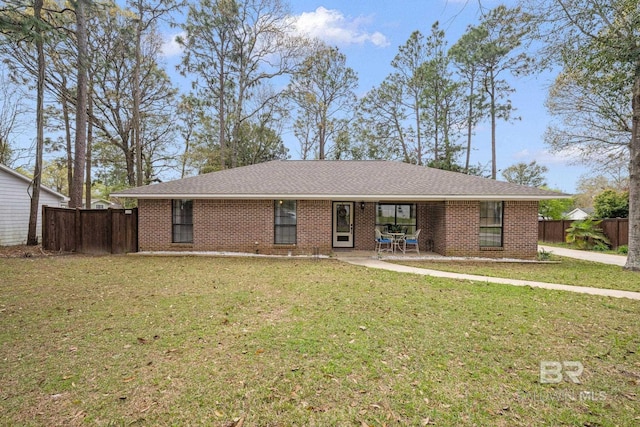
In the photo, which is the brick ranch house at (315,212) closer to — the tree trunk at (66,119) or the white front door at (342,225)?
the white front door at (342,225)

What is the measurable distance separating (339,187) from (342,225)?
2174 millimetres

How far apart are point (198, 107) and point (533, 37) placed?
819 inches

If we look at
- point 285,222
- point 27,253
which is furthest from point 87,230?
point 285,222

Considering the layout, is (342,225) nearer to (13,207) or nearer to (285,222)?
(285,222)

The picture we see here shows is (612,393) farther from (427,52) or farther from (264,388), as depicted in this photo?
(427,52)

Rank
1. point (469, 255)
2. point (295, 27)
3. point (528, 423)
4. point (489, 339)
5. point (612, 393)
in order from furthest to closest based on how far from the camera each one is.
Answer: point (295, 27) < point (469, 255) < point (489, 339) < point (612, 393) < point (528, 423)

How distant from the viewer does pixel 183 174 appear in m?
26.3

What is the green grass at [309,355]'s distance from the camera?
8.60 feet

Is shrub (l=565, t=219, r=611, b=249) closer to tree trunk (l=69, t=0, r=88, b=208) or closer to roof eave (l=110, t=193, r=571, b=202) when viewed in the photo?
roof eave (l=110, t=193, r=571, b=202)

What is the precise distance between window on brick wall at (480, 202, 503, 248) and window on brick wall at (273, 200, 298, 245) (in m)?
7.08

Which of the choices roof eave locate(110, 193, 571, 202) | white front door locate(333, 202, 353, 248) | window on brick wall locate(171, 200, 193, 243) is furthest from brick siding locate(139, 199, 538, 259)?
white front door locate(333, 202, 353, 248)

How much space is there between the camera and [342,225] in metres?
13.1

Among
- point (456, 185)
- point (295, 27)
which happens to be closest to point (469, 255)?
point (456, 185)

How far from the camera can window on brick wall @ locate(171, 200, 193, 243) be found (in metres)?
11.8
